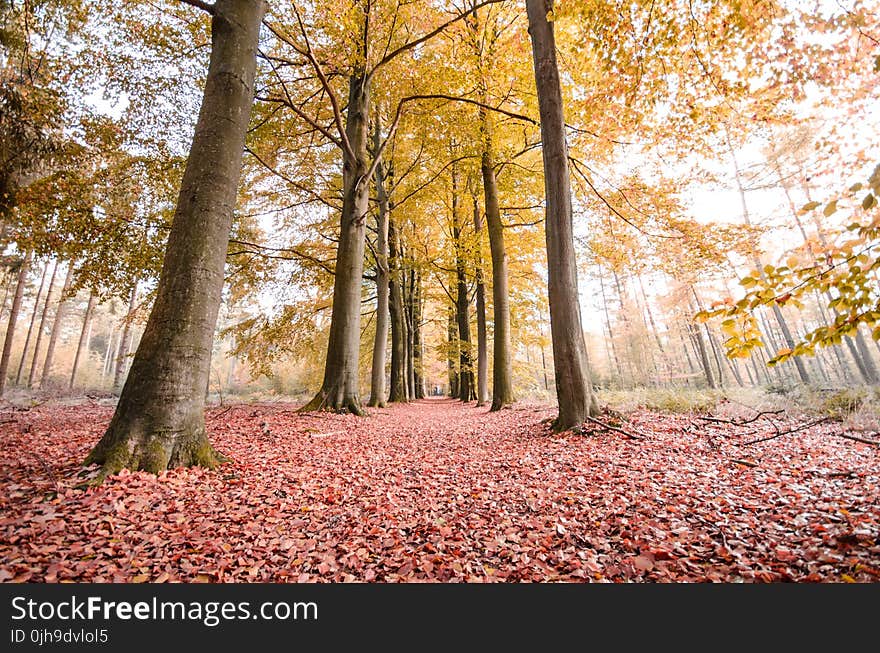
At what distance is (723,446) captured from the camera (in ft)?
13.9

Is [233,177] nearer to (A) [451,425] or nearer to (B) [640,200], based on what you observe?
(A) [451,425]

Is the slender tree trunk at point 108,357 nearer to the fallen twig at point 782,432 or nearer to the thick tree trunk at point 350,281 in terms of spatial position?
the thick tree trunk at point 350,281

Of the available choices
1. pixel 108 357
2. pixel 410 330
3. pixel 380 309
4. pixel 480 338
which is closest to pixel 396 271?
pixel 380 309

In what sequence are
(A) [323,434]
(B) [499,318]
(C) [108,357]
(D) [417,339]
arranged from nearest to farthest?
(A) [323,434] < (B) [499,318] < (D) [417,339] < (C) [108,357]

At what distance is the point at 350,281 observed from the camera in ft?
27.8

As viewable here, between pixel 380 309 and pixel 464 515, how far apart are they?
955 centimetres

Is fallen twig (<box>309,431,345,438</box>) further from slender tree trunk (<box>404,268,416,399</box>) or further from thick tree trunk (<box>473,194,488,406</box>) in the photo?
slender tree trunk (<box>404,268,416,399</box>)

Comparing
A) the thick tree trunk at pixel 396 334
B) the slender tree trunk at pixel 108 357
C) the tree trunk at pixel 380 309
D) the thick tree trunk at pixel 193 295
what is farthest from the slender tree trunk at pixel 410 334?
the slender tree trunk at pixel 108 357

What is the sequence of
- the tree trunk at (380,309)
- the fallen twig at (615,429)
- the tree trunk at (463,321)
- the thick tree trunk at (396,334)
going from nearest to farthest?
the fallen twig at (615,429), the tree trunk at (380,309), the thick tree trunk at (396,334), the tree trunk at (463,321)

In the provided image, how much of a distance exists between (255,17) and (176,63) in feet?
16.9

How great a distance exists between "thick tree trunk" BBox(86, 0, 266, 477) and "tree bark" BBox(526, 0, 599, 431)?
434cm

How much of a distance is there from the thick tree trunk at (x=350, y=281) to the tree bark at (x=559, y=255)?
4303 mm

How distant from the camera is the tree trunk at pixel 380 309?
11578mm

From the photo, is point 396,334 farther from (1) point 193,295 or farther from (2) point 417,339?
(1) point 193,295
